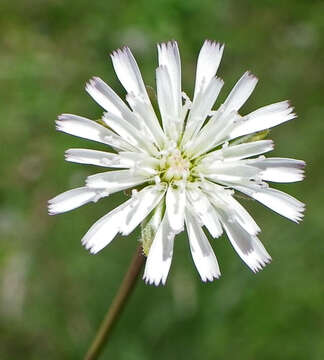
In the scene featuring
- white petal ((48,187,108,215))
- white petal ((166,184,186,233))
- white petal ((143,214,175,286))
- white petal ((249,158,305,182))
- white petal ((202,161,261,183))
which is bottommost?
white petal ((143,214,175,286))

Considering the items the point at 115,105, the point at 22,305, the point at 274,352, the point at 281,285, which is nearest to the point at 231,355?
the point at 274,352

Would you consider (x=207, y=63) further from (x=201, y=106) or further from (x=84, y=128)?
(x=84, y=128)

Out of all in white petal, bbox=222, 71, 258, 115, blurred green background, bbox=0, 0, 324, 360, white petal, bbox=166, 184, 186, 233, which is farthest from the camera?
blurred green background, bbox=0, 0, 324, 360

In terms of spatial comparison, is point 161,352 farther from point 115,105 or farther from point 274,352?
point 115,105

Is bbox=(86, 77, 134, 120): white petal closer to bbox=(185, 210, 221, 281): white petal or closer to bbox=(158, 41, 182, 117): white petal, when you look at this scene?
bbox=(158, 41, 182, 117): white petal

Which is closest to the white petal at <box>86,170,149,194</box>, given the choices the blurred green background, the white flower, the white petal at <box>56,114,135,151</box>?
the white flower

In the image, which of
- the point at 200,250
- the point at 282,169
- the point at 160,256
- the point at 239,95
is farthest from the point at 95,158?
the point at 282,169
